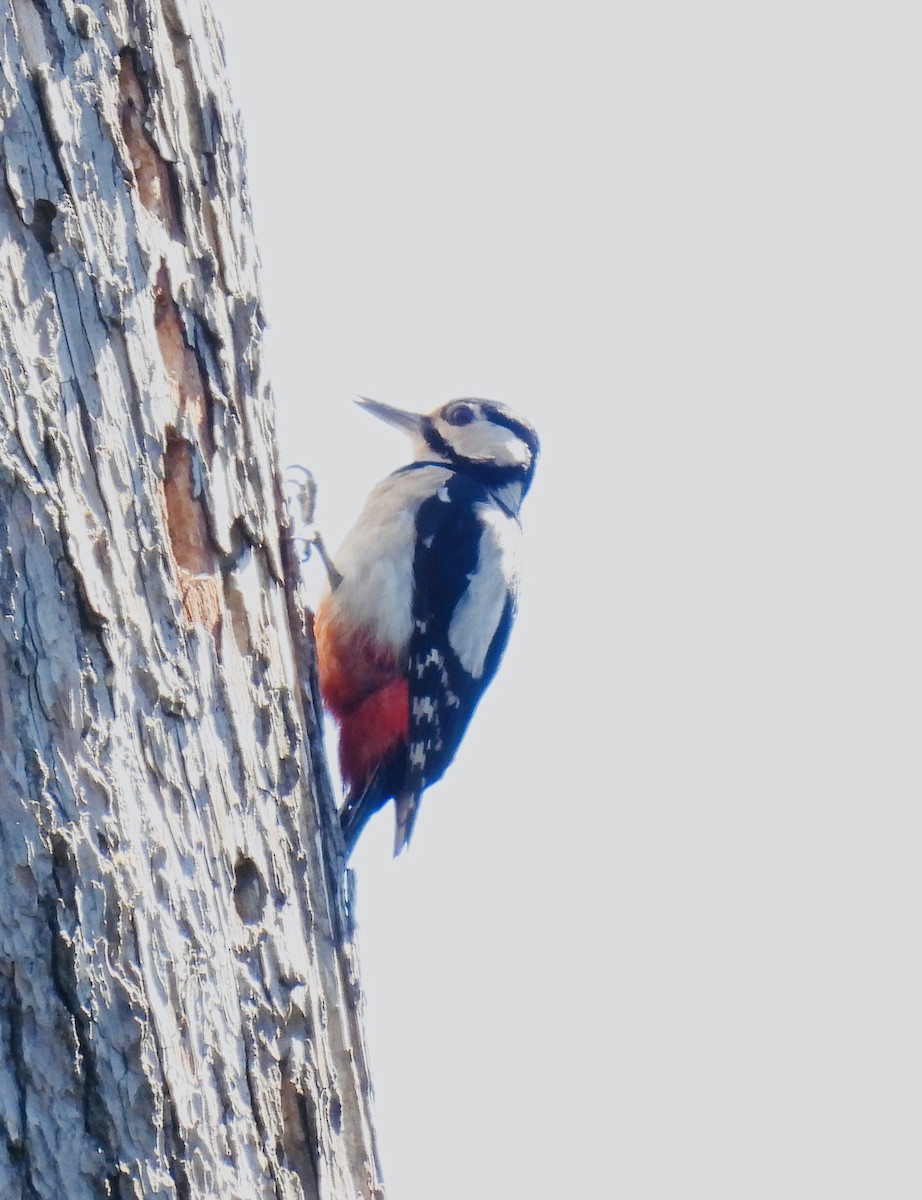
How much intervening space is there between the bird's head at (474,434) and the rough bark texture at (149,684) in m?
2.74

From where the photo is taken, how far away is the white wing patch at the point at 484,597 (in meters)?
4.64

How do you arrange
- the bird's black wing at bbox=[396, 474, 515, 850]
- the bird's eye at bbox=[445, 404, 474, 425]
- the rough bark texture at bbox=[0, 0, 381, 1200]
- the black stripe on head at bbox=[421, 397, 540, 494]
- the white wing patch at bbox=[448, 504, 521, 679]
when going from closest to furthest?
the rough bark texture at bbox=[0, 0, 381, 1200] < the bird's black wing at bbox=[396, 474, 515, 850] < the white wing patch at bbox=[448, 504, 521, 679] < the black stripe on head at bbox=[421, 397, 540, 494] < the bird's eye at bbox=[445, 404, 474, 425]

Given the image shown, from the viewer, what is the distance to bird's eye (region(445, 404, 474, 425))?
542 cm

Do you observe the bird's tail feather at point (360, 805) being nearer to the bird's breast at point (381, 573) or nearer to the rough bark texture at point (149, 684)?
the bird's breast at point (381, 573)

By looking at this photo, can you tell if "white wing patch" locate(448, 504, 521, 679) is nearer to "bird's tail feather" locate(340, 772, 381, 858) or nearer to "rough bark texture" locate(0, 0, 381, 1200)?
"bird's tail feather" locate(340, 772, 381, 858)

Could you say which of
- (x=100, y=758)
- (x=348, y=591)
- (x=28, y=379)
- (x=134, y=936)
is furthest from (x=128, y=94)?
(x=348, y=591)

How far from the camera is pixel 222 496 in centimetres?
247

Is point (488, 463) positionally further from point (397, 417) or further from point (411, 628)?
point (411, 628)

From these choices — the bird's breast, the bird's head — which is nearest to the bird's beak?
the bird's head

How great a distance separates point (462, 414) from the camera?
214 inches

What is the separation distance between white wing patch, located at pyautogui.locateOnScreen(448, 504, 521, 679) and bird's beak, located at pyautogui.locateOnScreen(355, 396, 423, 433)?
0.70m

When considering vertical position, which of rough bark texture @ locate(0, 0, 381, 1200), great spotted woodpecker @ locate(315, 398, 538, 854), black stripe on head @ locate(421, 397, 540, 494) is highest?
black stripe on head @ locate(421, 397, 540, 494)

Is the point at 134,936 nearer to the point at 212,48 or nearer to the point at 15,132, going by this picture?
the point at 15,132

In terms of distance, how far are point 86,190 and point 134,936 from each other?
3.87ft
